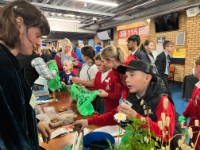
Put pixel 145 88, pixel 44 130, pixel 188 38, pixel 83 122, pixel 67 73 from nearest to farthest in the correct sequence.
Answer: pixel 44 130 → pixel 145 88 → pixel 83 122 → pixel 67 73 → pixel 188 38

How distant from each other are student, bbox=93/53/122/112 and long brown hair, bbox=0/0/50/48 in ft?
3.96

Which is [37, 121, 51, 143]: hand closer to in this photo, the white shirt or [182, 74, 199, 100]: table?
the white shirt

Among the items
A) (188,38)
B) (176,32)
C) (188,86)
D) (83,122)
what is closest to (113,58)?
(83,122)

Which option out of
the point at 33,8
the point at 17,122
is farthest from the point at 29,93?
the point at 33,8

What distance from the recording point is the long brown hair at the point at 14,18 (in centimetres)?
79

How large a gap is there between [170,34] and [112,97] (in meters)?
6.15

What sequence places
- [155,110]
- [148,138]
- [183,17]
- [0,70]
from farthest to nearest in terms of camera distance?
[183,17] → [155,110] → [0,70] → [148,138]

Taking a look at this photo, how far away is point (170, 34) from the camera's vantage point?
7168 mm

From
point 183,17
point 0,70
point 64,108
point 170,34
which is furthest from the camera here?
point 170,34

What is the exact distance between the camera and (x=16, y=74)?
0.77 metres

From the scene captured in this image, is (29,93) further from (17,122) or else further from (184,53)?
(184,53)

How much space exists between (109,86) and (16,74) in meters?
1.43

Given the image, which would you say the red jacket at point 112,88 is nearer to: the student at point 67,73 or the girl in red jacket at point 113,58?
the girl in red jacket at point 113,58

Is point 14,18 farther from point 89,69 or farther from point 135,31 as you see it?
point 135,31
